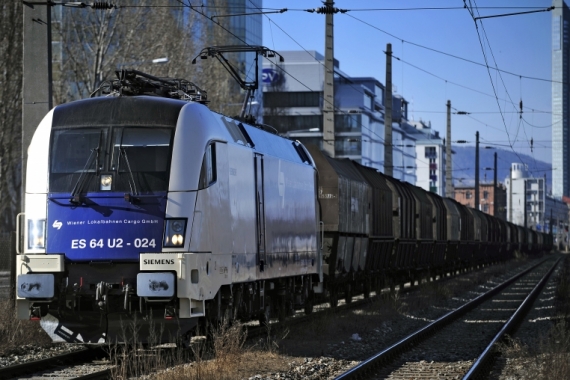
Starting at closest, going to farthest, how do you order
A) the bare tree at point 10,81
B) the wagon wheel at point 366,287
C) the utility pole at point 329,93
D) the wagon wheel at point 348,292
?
the wagon wheel at point 348,292
the wagon wheel at point 366,287
the utility pole at point 329,93
the bare tree at point 10,81

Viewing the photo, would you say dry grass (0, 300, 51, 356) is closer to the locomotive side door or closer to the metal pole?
the locomotive side door

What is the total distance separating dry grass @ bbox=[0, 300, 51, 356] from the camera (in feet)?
48.4

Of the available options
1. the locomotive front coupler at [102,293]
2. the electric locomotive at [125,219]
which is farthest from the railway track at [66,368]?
the locomotive front coupler at [102,293]

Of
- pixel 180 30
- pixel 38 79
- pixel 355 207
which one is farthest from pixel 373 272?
pixel 180 30

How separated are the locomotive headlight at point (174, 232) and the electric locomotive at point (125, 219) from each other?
12 millimetres

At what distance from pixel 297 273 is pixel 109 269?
6537mm

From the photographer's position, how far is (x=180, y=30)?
47.1m

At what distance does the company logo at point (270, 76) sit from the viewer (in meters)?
Answer: 101

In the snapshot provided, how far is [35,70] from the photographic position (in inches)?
677

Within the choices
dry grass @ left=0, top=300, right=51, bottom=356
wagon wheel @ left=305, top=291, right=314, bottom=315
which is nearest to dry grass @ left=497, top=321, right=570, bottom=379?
wagon wheel @ left=305, top=291, right=314, bottom=315

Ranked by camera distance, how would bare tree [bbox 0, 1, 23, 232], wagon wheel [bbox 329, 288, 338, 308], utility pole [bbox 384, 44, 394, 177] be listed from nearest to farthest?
wagon wheel [bbox 329, 288, 338, 308], bare tree [bbox 0, 1, 23, 232], utility pole [bbox 384, 44, 394, 177]

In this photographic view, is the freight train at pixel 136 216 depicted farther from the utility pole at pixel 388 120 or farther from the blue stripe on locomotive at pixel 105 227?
the utility pole at pixel 388 120

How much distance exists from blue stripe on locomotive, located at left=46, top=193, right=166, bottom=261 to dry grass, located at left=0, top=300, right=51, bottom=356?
2.32m

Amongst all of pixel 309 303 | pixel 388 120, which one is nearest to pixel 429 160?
pixel 388 120
